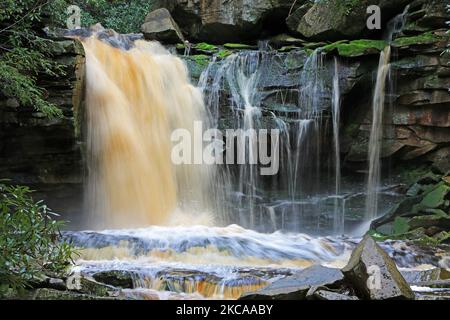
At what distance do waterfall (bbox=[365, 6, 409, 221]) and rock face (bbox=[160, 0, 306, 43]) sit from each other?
3.22 metres

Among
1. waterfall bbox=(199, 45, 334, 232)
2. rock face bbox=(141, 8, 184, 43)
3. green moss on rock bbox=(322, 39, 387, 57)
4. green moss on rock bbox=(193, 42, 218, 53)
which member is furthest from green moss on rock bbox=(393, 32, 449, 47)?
rock face bbox=(141, 8, 184, 43)

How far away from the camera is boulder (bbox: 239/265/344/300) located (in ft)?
15.3

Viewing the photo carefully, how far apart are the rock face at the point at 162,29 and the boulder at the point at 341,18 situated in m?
3.45

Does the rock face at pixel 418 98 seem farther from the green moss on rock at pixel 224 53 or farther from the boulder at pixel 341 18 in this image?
the green moss on rock at pixel 224 53

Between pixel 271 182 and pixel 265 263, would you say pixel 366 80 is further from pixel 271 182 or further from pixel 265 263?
pixel 265 263

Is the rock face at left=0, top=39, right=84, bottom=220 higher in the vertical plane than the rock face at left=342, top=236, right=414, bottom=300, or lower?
higher

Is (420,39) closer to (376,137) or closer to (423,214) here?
(376,137)

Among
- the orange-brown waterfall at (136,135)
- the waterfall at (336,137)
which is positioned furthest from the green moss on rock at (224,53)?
the waterfall at (336,137)

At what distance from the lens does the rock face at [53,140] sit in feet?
30.5

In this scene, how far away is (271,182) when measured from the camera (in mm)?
11711

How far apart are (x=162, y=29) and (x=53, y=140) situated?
5.03m

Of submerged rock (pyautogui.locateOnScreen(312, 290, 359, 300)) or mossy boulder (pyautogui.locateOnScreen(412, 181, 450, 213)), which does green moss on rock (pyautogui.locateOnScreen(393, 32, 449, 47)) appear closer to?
mossy boulder (pyautogui.locateOnScreen(412, 181, 450, 213))
